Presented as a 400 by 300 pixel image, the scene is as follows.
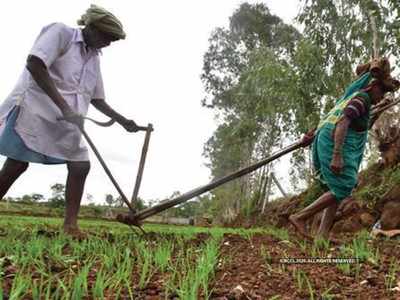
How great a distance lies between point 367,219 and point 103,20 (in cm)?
524

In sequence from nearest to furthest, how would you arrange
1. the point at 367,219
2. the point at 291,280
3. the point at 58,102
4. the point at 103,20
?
the point at 291,280, the point at 58,102, the point at 103,20, the point at 367,219

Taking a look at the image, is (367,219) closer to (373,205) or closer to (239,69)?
(373,205)

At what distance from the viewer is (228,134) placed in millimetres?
21953

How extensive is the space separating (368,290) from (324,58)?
937 cm

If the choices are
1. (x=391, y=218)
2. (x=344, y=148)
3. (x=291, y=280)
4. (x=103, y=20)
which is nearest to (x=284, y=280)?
(x=291, y=280)

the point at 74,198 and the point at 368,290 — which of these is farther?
the point at 74,198

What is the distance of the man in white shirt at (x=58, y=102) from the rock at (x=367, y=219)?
192 inches

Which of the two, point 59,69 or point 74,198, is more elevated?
point 59,69

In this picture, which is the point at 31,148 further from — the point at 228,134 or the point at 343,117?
the point at 228,134

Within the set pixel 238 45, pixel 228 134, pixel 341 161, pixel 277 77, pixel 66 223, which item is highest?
pixel 238 45

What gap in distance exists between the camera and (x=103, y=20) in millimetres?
3207

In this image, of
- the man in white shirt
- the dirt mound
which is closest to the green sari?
the man in white shirt

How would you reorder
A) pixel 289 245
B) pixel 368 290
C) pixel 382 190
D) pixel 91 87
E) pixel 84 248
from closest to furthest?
pixel 368 290 < pixel 84 248 < pixel 289 245 < pixel 91 87 < pixel 382 190

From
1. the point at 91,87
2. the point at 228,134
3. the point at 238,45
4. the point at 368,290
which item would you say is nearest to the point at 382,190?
the point at 91,87
